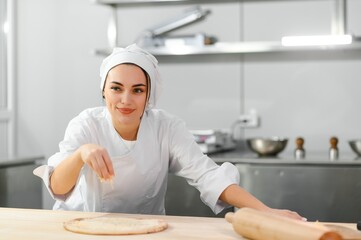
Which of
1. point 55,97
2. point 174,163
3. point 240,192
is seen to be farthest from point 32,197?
point 240,192

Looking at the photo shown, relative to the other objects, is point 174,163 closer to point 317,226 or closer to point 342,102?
point 317,226

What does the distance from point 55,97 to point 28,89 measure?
0.72 feet

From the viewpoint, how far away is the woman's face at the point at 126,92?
7.31 feet

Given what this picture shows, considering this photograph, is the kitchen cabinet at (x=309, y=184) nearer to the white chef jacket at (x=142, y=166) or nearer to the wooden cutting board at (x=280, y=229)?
the white chef jacket at (x=142, y=166)

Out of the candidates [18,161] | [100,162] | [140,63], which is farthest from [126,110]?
[18,161]

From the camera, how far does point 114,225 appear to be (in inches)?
70.5

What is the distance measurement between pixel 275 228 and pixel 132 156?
3.07 ft

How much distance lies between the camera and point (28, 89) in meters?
4.68

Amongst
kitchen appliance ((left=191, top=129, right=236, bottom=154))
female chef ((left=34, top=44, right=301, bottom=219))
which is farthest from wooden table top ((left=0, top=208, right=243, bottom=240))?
kitchen appliance ((left=191, top=129, right=236, bottom=154))

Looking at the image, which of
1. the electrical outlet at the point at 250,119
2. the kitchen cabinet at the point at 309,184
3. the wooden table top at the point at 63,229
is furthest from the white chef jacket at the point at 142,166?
the electrical outlet at the point at 250,119


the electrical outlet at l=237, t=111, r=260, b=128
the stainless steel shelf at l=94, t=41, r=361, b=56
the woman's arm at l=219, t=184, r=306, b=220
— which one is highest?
the stainless steel shelf at l=94, t=41, r=361, b=56

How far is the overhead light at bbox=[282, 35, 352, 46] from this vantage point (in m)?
3.68

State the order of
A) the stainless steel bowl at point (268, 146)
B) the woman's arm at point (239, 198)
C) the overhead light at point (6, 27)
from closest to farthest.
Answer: the woman's arm at point (239, 198) < the stainless steel bowl at point (268, 146) < the overhead light at point (6, 27)

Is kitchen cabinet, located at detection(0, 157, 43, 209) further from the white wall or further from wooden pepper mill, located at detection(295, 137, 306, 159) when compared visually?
wooden pepper mill, located at detection(295, 137, 306, 159)
